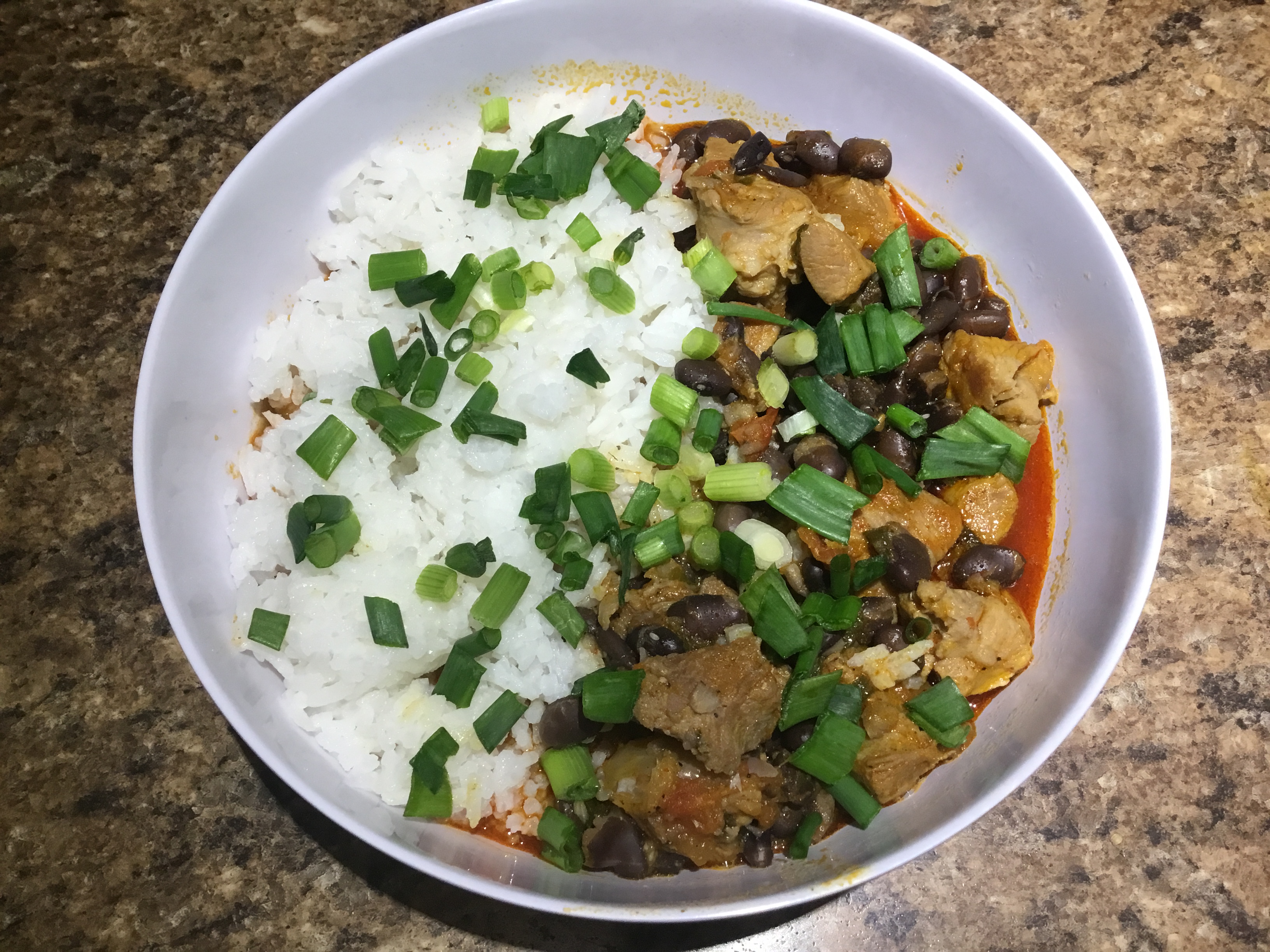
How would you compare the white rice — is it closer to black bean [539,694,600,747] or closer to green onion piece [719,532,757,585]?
black bean [539,694,600,747]

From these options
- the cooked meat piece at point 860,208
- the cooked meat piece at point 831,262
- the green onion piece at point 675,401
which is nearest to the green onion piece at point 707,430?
the green onion piece at point 675,401

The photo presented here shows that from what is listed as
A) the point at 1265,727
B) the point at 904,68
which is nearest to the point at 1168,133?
the point at 904,68

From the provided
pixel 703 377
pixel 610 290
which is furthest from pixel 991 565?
pixel 610 290

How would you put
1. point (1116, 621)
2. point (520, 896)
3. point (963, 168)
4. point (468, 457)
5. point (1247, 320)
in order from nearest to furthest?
point (520, 896) → point (1116, 621) → point (468, 457) → point (963, 168) → point (1247, 320)

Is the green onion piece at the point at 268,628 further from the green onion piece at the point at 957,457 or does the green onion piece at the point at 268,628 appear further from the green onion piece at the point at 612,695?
the green onion piece at the point at 957,457

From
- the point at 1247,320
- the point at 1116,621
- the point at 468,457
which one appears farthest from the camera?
the point at 1247,320

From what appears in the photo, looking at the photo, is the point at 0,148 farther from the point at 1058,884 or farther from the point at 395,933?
the point at 1058,884

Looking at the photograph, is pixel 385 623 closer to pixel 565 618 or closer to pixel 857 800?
pixel 565 618
